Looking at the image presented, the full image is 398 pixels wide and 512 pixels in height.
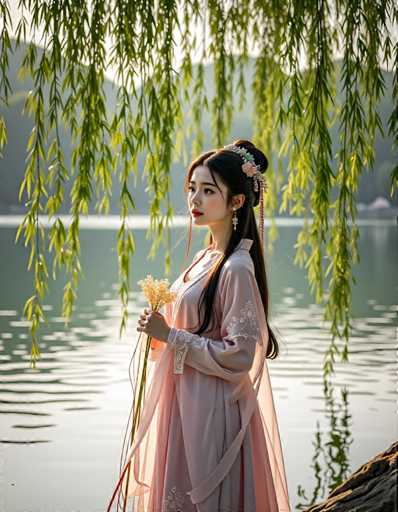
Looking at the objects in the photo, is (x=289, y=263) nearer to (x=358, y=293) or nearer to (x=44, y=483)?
(x=358, y=293)

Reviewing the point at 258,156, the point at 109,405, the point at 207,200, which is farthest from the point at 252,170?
→ the point at 109,405

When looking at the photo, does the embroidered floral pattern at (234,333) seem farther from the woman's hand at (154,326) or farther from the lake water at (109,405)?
the lake water at (109,405)

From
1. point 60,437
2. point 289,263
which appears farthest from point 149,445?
point 289,263

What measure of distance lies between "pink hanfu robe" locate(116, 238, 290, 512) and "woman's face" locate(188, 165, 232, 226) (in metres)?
0.15

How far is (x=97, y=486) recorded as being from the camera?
507 cm

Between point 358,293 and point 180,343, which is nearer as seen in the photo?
point 180,343

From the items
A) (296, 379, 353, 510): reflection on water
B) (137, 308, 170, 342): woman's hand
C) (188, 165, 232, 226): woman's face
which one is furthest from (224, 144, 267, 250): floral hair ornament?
(296, 379, 353, 510): reflection on water

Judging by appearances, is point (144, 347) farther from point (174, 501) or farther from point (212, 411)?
point (174, 501)

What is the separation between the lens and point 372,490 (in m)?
2.80

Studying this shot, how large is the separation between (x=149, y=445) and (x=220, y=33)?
8.09ft

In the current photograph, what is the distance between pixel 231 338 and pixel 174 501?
64 cm

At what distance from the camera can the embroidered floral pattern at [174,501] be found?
312 centimetres

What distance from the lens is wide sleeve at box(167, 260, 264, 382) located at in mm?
3049

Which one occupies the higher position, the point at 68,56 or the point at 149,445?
the point at 68,56
